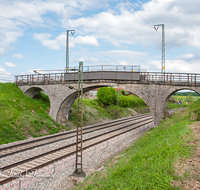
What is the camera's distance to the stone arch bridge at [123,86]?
19219 millimetres

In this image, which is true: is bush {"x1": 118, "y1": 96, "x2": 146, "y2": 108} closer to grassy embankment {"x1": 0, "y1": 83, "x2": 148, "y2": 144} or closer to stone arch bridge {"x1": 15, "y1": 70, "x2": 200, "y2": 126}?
grassy embankment {"x1": 0, "y1": 83, "x2": 148, "y2": 144}

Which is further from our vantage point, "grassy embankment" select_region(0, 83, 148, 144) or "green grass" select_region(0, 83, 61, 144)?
"grassy embankment" select_region(0, 83, 148, 144)

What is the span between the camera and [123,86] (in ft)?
69.2

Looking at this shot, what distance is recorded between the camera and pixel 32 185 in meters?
8.37

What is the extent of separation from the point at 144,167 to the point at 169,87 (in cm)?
1405

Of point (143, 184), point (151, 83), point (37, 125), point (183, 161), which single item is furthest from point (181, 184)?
point (37, 125)

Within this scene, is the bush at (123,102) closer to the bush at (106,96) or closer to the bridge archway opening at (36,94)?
the bush at (106,96)

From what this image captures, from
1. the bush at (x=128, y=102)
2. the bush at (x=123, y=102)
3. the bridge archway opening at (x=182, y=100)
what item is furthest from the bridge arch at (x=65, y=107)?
the bush at (x=128, y=102)

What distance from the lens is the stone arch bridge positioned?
19219 millimetres

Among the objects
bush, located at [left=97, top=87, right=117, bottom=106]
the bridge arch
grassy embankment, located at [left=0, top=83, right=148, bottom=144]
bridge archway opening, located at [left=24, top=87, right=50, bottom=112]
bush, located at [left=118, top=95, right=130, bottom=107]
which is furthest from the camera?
bush, located at [left=118, top=95, right=130, bottom=107]

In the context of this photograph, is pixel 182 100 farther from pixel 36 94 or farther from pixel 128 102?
pixel 36 94

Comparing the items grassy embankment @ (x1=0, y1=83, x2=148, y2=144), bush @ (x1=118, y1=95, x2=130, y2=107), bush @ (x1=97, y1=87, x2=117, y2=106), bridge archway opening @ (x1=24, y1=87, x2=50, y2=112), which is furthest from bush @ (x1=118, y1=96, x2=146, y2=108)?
bridge archway opening @ (x1=24, y1=87, x2=50, y2=112)

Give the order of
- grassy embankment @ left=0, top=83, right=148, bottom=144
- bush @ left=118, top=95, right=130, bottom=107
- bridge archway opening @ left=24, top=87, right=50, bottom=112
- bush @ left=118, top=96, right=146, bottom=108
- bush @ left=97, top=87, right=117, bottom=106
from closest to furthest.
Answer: grassy embankment @ left=0, top=83, right=148, bottom=144
bridge archway opening @ left=24, top=87, right=50, bottom=112
bush @ left=97, top=87, right=117, bottom=106
bush @ left=118, top=95, right=130, bottom=107
bush @ left=118, top=96, right=146, bottom=108

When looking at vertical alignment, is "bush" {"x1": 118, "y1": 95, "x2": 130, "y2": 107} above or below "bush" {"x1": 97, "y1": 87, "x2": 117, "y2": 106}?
below
